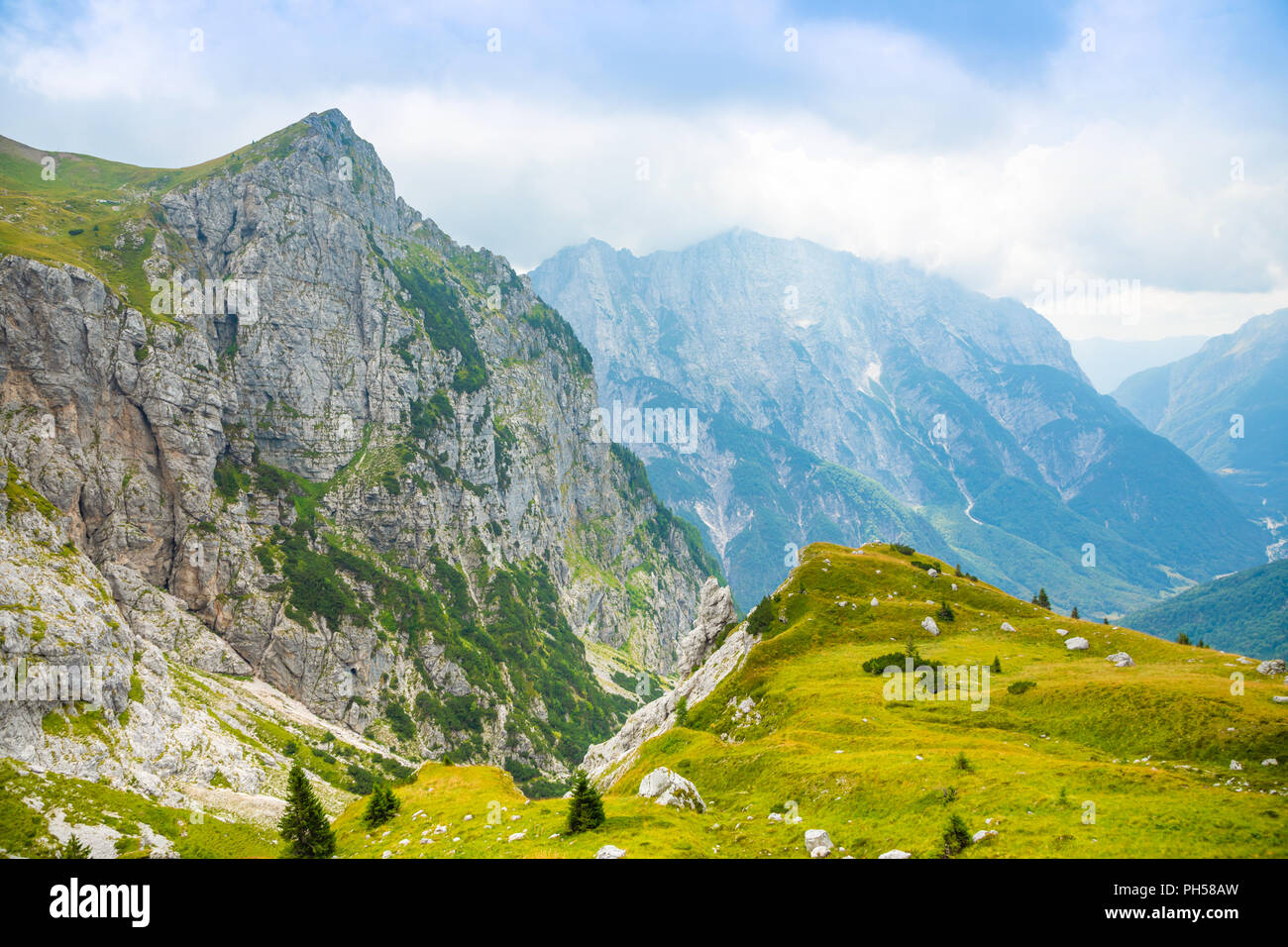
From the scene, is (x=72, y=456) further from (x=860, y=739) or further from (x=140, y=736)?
(x=860, y=739)

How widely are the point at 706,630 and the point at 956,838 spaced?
305ft

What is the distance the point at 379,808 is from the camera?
5847 cm

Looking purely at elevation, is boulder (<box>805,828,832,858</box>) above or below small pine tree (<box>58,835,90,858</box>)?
above

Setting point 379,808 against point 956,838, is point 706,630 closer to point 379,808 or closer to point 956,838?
point 379,808

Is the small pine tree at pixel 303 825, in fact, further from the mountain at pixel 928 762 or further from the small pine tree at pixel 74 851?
the small pine tree at pixel 74 851

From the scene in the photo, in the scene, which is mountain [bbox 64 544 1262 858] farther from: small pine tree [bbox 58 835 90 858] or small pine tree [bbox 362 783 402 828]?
small pine tree [bbox 58 835 90 858]

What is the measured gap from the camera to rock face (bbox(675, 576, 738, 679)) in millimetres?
120062

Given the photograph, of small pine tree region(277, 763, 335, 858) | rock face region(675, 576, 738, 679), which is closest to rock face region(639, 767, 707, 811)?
small pine tree region(277, 763, 335, 858)

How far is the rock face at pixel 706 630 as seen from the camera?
12006 cm

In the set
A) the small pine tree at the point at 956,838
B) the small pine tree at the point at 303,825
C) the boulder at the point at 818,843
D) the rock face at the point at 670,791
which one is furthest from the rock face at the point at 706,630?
the small pine tree at the point at 956,838

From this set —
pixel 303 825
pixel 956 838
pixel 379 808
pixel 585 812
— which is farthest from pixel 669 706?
pixel 956 838

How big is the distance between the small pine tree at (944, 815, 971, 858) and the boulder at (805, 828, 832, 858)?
6808 millimetres

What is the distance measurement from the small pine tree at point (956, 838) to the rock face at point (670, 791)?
19502 millimetres
